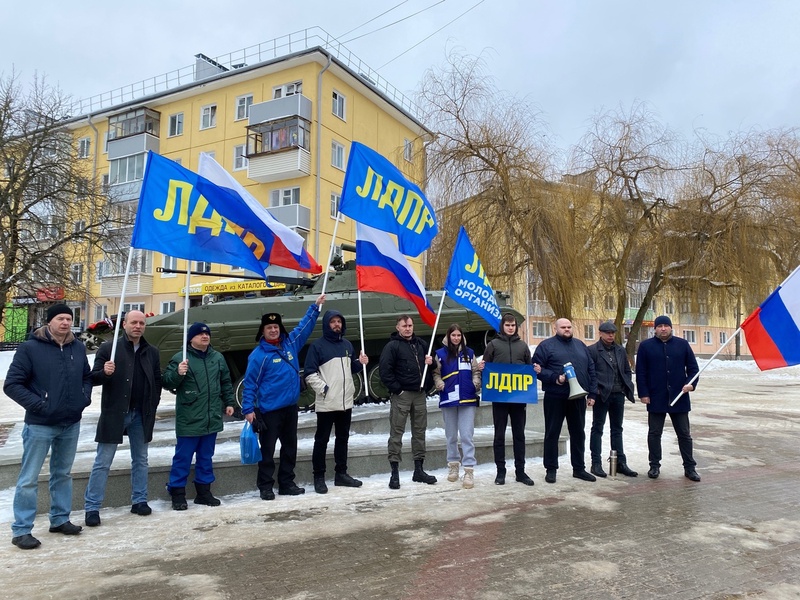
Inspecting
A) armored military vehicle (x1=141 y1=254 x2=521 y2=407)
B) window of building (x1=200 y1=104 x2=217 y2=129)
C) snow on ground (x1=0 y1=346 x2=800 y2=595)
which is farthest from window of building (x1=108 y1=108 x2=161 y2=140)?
snow on ground (x1=0 y1=346 x2=800 y2=595)

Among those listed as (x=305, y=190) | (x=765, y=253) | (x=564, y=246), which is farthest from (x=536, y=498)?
(x=305, y=190)

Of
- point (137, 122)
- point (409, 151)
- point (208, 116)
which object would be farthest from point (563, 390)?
point (137, 122)

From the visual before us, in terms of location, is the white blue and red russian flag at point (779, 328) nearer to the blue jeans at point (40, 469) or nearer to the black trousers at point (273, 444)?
the black trousers at point (273, 444)

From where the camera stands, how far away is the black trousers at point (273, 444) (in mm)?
5793

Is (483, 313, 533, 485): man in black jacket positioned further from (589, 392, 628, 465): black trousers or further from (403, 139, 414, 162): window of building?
(403, 139, 414, 162): window of building

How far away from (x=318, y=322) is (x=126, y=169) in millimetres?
25509

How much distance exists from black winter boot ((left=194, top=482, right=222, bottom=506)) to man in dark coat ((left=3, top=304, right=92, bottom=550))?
3.53 ft

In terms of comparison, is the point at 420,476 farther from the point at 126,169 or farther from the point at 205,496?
the point at 126,169

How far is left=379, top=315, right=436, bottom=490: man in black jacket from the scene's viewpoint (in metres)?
6.29

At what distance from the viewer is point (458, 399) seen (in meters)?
6.40

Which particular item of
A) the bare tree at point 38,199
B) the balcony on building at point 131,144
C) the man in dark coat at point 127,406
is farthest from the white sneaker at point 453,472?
the balcony on building at point 131,144

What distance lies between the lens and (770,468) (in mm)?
7254

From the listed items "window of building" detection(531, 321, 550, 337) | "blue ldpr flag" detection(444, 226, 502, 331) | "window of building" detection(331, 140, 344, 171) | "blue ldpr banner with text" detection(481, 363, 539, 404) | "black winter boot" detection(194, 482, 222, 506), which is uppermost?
"window of building" detection(331, 140, 344, 171)

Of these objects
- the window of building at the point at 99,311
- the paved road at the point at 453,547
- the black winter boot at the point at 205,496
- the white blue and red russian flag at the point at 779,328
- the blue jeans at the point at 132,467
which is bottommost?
the paved road at the point at 453,547
